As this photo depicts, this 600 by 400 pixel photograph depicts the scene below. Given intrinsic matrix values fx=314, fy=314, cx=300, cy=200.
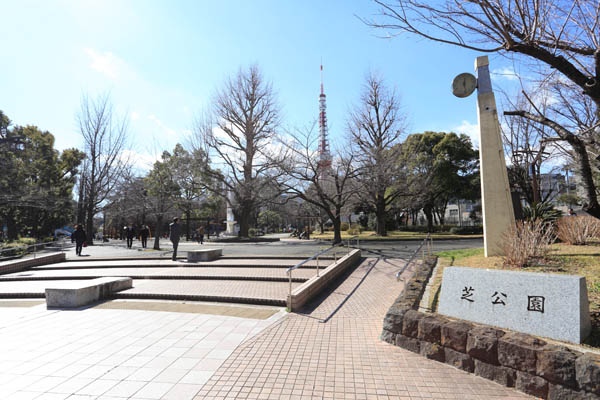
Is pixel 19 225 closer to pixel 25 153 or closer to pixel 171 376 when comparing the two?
pixel 25 153

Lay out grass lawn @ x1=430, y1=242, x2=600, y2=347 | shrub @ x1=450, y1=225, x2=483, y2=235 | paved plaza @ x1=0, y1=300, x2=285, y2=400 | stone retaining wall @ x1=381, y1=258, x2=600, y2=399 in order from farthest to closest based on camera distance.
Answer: shrub @ x1=450, y1=225, x2=483, y2=235 < grass lawn @ x1=430, y1=242, x2=600, y2=347 < paved plaza @ x1=0, y1=300, x2=285, y2=400 < stone retaining wall @ x1=381, y1=258, x2=600, y2=399

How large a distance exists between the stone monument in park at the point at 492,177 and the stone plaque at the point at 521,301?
461 centimetres

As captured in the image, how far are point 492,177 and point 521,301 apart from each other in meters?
5.64

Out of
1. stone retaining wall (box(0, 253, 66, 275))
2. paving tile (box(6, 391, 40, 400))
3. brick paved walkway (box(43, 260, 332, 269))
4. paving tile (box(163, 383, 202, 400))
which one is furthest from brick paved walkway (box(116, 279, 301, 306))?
stone retaining wall (box(0, 253, 66, 275))

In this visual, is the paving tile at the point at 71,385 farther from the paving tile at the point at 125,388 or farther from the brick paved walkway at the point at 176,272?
the brick paved walkway at the point at 176,272

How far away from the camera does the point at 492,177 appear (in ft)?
28.5

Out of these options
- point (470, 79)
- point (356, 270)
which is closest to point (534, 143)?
point (470, 79)

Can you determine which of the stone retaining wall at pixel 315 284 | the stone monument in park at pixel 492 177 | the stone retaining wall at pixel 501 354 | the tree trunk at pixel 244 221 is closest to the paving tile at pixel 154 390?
the stone retaining wall at pixel 501 354

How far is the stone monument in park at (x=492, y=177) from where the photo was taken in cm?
850

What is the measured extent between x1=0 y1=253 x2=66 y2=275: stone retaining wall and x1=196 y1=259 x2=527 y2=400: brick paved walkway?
40.4 ft

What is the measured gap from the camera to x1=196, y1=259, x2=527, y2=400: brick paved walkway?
3.31 metres

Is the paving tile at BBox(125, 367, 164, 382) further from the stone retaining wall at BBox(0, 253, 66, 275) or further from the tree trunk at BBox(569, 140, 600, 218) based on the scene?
the stone retaining wall at BBox(0, 253, 66, 275)

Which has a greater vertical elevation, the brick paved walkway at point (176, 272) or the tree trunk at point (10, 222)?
the tree trunk at point (10, 222)

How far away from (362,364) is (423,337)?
3.04 ft
